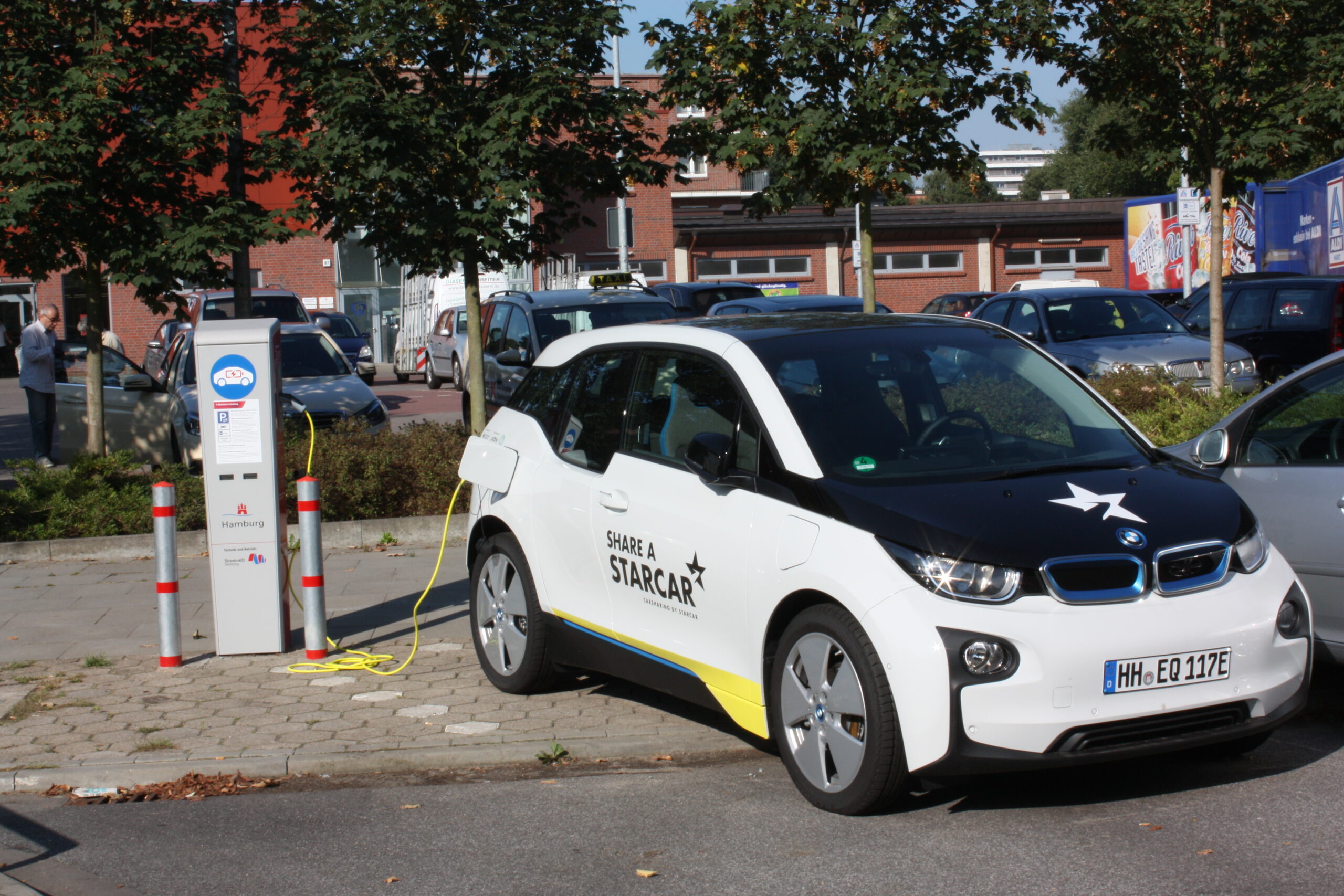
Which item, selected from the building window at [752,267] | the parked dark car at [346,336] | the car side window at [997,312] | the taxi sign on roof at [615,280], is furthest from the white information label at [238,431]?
the building window at [752,267]

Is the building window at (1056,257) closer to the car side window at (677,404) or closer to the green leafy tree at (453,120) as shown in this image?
the green leafy tree at (453,120)

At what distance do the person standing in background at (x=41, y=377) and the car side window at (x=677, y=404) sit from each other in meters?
12.1

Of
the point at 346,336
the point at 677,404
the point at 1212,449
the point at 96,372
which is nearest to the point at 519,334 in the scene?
the point at 96,372

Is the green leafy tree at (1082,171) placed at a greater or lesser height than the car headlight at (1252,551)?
greater

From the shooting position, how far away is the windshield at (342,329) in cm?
3194

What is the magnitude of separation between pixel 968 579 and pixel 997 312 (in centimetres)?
1306

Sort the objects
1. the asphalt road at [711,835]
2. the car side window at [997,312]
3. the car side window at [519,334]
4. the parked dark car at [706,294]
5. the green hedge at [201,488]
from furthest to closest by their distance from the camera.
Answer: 1. the parked dark car at [706,294]
2. the car side window at [997,312]
3. the car side window at [519,334]
4. the green hedge at [201,488]
5. the asphalt road at [711,835]

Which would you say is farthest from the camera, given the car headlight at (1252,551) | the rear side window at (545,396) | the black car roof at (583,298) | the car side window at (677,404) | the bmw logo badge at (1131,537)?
the black car roof at (583,298)

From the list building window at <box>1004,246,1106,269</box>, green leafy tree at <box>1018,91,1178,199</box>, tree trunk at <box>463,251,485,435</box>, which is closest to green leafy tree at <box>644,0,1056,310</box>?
tree trunk at <box>463,251,485,435</box>

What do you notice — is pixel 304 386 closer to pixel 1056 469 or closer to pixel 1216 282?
pixel 1216 282

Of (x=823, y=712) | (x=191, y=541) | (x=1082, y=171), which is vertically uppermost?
(x=1082, y=171)

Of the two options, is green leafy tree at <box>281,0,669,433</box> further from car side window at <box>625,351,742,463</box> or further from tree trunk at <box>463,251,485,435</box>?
car side window at <box>625,351,742,463</box>

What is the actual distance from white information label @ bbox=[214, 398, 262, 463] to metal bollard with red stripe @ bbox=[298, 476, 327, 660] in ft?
1.12

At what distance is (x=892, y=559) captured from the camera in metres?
4.46
